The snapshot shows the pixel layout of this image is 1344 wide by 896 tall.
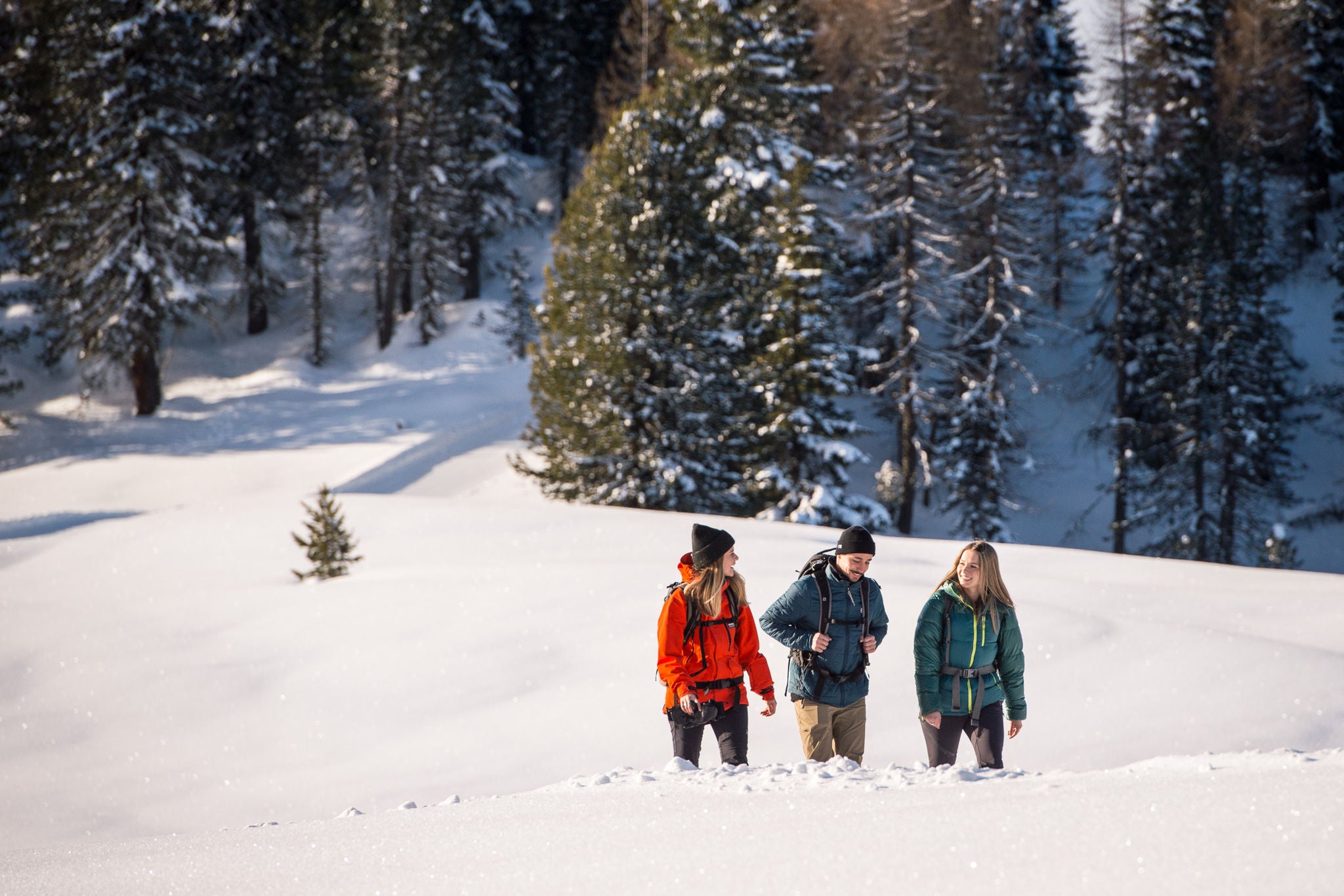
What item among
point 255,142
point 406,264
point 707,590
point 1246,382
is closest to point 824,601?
point 707,590

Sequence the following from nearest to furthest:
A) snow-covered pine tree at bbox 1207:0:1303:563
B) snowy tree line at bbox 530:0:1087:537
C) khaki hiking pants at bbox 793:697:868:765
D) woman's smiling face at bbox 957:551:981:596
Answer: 1. woman's smiling face at bbox 957:551:981:596
2. khaki hiking pants at bbox 793:697:868:765
3. snowy tree line at bbox 530:0:1087:537
4. snow-covered pine tree at bbox 1207:0:1303:563

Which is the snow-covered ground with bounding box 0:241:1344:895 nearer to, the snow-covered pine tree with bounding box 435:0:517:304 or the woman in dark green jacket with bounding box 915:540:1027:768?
the woman in dark green jacket with bounding box 915:540:1027:768

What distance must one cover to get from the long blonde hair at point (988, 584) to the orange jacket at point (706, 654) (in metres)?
1.24

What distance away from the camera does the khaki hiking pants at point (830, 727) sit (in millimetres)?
5551

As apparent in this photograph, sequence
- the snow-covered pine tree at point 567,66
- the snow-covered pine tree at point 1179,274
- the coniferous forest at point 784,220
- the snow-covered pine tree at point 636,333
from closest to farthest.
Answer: the snow-covered pine tree at point 636,333, the coniferous forest at point 784,220, the snow-covered pine tree at point 1179,274, the snow-covered pine tree at point 567,66

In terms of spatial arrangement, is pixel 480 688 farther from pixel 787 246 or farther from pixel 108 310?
pixel 108 310

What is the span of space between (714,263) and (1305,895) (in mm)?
19001

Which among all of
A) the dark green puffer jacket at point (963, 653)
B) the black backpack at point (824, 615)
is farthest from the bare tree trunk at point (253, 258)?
the dark green puffer jacket at point (963, 653)

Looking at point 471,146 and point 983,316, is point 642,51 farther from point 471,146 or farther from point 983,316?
point 983,316

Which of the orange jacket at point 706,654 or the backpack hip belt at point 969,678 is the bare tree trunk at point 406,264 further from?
the backpack hip belt at point 969,678

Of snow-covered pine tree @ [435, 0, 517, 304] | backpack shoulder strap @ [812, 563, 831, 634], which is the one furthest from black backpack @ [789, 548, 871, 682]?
snow-covered pine tree @ [435, 0, 517, 304]

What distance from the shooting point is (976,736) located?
18.1ft

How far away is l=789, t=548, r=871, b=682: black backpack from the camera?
17.7 ft

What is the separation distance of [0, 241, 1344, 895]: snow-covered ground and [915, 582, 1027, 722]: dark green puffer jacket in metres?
0.46
